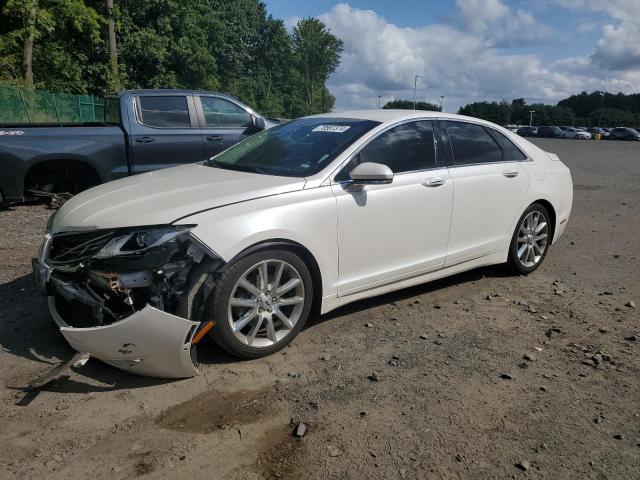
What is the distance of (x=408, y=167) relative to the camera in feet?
14.4

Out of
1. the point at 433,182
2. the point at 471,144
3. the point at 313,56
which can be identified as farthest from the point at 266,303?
the point at 313,56

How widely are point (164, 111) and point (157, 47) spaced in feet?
Answer: 97.8

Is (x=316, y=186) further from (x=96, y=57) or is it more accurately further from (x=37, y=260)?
(x=96, y=57)

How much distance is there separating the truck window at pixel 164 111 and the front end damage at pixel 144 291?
16.7 feet

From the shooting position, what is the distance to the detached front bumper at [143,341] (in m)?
2.98

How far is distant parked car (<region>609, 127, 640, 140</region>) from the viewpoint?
2218 inches

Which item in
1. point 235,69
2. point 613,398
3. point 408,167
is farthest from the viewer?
point 235,69

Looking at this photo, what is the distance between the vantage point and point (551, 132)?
65.1 m

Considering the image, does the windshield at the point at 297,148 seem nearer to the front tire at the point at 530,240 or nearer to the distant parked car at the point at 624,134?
the front tire at the point at 530,240

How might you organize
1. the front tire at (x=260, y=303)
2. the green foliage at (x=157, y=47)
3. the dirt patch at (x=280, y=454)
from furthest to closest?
1. the green foliage at (x=157, y=47)
2. the front tire at (x=260, y=303)
3. the dirt patch at (x=280, y=454)

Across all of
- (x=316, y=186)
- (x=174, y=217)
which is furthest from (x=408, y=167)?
(x=174, y=217)

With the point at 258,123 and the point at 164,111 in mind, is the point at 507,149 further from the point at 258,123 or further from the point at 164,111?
the point at 164,111

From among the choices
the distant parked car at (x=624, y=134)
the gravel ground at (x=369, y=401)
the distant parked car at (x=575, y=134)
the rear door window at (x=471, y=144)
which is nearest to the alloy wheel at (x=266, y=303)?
the gravel ground at (x=369, y=401)

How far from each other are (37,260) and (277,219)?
1602 mm
